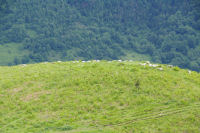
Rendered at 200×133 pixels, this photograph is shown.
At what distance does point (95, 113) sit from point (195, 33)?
17152cm

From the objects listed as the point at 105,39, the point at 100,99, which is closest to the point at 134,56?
the point at 105,39

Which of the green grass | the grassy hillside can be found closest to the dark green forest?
the green grass

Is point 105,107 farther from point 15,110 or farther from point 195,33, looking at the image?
point 195,33

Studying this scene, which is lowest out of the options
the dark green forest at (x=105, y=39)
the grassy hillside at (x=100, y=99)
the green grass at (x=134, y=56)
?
the green grass at (x=134, y=56)

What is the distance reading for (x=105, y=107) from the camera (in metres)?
14.3

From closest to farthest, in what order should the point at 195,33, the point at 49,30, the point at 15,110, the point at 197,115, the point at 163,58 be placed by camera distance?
the point at 197,115 < the point at 15,110 < the point at 163,58 < the point at 195,33 < the point at 49,30

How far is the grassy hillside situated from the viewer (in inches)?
512

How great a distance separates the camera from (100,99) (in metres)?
14.9

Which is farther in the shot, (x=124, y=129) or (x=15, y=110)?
(x=15, y=110)

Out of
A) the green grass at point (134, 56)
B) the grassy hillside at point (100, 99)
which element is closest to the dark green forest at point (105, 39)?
the green grass at point (134, 56)

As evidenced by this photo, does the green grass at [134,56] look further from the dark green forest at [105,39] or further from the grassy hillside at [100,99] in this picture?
the grassy hillside at [100,99]

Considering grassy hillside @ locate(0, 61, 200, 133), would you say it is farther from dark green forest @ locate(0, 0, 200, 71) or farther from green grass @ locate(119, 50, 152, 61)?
green grass @ locate(119, 50, 152, 61)

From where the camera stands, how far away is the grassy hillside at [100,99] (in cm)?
1300

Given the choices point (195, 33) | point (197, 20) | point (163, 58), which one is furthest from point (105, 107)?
point (197, 20)
